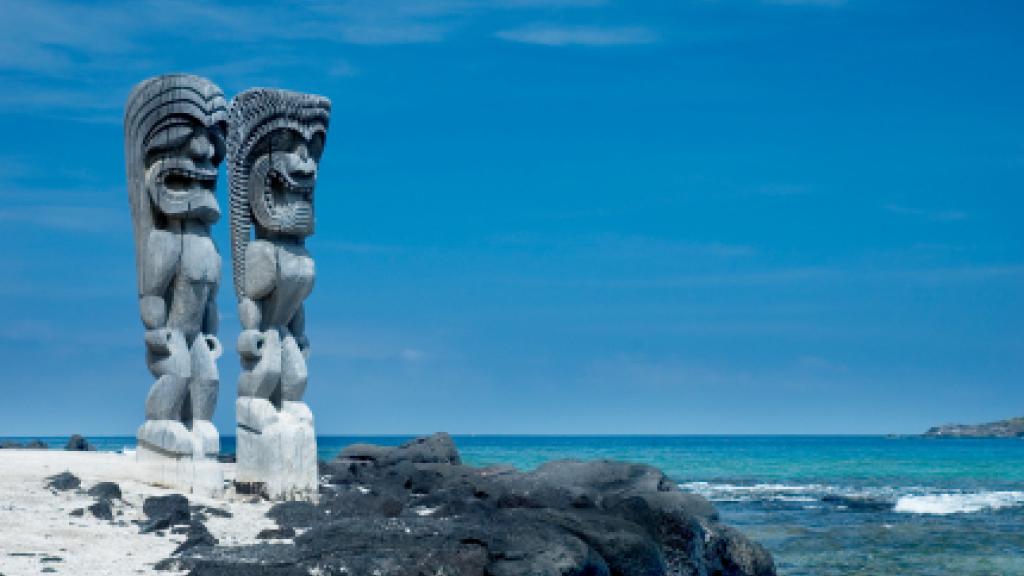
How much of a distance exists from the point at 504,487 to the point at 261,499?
2879 mm

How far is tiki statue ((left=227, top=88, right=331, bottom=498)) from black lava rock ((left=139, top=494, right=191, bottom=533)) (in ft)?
7.35

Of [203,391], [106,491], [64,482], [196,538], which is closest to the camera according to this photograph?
Answer: [196,538]

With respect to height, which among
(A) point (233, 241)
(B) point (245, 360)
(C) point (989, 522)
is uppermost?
(A) point (233, 241)

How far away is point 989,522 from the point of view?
3200cm

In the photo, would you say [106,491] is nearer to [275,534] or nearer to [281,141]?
[275,534]

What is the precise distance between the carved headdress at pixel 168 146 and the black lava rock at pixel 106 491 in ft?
7.82

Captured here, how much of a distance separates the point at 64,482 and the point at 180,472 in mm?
1231

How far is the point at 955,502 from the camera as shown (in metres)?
38.2

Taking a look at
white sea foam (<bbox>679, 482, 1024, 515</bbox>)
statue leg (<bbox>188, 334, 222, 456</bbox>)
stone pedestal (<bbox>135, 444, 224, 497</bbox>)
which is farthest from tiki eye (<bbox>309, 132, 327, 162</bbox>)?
white sea foam (<bbox>679, 482, 1024, 515</bbox>)

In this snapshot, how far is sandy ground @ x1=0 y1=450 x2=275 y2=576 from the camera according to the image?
32.8 feet

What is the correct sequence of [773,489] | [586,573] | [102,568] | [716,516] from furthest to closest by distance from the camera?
[773,489], [716,516], [586,573], [102,568]

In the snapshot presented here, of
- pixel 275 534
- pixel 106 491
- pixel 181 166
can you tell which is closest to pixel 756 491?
pixel 181 166

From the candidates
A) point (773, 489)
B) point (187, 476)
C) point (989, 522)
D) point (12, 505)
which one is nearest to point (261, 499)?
point (187, 476)

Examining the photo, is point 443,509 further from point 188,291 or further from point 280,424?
point 188,291
